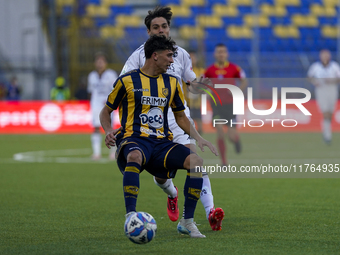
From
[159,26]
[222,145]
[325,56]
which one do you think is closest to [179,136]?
[159,26]

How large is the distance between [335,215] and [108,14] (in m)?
24.0

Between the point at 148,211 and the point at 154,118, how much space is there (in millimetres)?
1876

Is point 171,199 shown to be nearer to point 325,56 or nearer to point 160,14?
point 160,14

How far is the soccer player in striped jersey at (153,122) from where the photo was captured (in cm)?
474

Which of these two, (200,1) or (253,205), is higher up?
(200,1)

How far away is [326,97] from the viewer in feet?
54.9

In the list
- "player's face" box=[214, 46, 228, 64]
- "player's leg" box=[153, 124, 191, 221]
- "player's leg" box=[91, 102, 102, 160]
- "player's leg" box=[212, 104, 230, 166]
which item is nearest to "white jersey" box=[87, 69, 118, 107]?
"player's leg" box=[91, 102, 102, 160]

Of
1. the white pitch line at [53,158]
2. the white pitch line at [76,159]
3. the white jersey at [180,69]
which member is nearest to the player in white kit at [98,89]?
the white pitch line at [53,158]

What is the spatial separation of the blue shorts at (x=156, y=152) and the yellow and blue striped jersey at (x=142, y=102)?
8 cm

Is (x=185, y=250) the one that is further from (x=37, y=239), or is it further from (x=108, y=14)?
(x=108, y=14)

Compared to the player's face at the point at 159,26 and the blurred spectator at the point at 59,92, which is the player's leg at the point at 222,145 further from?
the blurred spectator at the point at 59,92

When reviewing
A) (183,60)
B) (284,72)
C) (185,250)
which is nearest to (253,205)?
(183,60)

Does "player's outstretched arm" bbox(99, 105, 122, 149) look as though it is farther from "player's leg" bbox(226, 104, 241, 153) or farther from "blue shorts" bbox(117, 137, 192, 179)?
"player's leg" bbox(226, 104, 241, 153)

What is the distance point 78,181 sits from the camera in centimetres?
932
